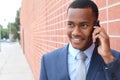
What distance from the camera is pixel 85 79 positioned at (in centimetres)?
164

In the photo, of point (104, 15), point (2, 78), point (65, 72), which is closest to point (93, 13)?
point (65, 72)

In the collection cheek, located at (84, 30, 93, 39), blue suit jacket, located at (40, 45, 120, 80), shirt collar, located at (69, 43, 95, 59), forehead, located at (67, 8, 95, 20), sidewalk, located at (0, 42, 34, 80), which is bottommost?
sidewalk, located at (0, 42, 34, 80)

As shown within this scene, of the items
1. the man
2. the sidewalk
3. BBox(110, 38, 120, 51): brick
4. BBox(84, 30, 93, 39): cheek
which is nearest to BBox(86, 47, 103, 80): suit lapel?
the man

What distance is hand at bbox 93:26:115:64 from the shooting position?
5.23 ft

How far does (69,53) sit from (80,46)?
10 cm

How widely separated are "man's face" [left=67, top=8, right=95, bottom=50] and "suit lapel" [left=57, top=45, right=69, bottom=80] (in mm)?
94

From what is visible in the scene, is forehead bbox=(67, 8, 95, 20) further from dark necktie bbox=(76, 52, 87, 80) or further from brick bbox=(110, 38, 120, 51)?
brick bbox=(110, 38, 120, 51)

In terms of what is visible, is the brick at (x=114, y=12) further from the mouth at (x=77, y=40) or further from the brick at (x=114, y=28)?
the mouth at (x=77, y=40)

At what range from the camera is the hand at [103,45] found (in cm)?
159

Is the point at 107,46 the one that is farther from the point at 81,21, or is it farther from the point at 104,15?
the point at 104,15

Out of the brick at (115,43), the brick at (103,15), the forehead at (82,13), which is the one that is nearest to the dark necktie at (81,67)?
the forehead at (82,13)

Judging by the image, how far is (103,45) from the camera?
64.1 inches

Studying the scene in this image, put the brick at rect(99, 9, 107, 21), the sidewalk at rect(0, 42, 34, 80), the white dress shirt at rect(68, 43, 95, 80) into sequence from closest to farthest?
the white dress shirt at rect(68, 43, 95, 80), the brick at rect(99, 9, 107, 21), the sidewalk at rect(0, 42, 34, 80)

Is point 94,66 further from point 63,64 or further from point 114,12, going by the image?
point 114,12
